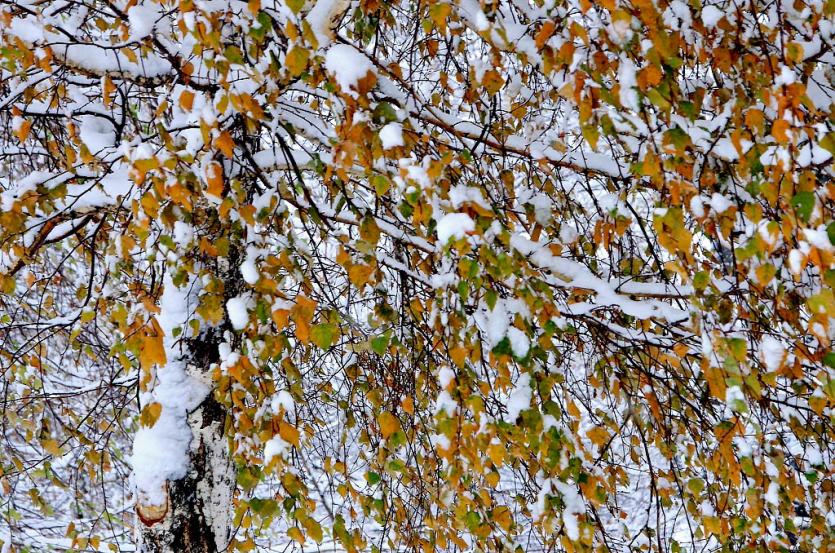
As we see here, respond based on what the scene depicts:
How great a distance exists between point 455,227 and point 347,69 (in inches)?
17.5

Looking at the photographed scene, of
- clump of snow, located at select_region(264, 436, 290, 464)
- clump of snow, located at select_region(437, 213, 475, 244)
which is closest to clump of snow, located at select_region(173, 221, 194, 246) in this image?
clump of snow, located at select_region(264, 436, 290, 464)

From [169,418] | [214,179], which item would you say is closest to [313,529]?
[169,418]

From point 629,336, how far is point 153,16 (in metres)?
1.77

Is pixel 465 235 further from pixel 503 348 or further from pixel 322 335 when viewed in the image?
pixel 322 335

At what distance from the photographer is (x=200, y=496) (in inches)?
87.0

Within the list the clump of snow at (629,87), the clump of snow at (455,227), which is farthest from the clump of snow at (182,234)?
the clump of snow at (629,87)

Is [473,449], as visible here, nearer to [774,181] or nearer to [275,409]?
[275,409]

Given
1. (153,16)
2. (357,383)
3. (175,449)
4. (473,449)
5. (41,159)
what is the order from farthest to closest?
(41,159) < (357,383) < (175,449) < (153,16) < (473,449)

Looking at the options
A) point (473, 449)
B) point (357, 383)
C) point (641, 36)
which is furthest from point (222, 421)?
point (641, 36)

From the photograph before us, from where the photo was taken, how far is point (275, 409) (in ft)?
5.31

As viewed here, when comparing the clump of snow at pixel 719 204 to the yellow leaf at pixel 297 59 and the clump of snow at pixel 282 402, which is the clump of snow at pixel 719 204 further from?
the clump of snow at pixel 282 402

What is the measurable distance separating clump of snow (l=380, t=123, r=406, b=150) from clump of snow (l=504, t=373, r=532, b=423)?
702 millimetres

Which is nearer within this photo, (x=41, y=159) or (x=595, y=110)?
(x=595, y=110)

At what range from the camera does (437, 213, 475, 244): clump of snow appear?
1301mm
